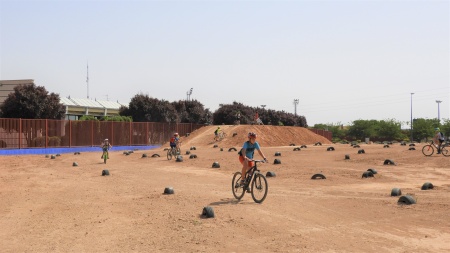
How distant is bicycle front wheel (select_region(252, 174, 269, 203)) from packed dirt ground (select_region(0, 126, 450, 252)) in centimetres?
19

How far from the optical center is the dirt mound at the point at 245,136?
42287 mm

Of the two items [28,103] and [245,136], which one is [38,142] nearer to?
[28,103]

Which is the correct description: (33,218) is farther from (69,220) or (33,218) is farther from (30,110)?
(30,110)

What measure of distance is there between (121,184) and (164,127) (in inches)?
1275

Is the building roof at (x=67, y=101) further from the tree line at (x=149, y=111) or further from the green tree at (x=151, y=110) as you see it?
the green tree at (x=151, y=110)

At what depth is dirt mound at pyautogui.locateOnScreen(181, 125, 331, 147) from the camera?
42.3 m

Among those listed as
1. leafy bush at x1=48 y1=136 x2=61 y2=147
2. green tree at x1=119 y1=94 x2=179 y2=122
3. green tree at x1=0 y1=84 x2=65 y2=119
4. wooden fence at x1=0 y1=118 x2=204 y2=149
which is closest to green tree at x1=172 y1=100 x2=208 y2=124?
green tree at x1=119 y1=94 x2=179 y2=122

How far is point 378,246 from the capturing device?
23.4 feet

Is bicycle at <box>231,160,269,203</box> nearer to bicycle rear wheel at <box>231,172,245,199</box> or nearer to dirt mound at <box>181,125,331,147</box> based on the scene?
bicycle rear wheel at <box>231,172,245,199</box>

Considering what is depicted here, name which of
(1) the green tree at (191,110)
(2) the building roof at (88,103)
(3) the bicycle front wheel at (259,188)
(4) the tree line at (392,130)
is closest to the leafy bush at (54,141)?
(1) the green tree at (191,110)

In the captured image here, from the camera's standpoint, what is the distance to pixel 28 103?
4372cm

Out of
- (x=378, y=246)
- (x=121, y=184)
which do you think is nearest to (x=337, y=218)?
(x=378, y=246)

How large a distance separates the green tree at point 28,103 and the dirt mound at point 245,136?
14.0 m

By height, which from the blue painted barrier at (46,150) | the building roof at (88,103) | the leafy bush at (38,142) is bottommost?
the blue painted barrier at (46,150)
